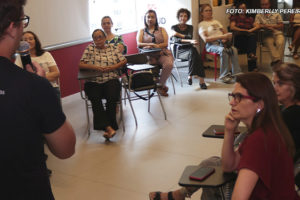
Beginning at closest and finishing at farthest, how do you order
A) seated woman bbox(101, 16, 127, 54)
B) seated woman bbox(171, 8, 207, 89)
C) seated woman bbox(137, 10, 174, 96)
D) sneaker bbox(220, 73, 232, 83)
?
seated woman bbox(101, 16, 127, 54) < seated woman bbox(137, 10, 174, 96) < seated woman bbox(171, 8, 207, 89) < sneaker bbox(220, 73, 232, 83)

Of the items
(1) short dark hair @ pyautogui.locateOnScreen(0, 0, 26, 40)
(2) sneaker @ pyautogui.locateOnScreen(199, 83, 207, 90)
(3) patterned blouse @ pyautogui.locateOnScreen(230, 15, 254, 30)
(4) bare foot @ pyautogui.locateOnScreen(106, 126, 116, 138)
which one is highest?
(1) short dark hair @ pyautogui.locateOnScreen(0, 0, 26, 40)

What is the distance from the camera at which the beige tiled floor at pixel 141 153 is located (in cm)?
338

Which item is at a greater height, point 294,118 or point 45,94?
point 45,94

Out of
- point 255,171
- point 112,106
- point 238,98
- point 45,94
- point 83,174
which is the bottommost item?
point 83,174

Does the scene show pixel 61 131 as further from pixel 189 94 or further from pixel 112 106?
pixel 189 94

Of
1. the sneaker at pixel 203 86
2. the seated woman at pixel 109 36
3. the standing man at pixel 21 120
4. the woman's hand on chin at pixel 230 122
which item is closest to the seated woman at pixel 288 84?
the woman's hand on chin at pixel 230 122

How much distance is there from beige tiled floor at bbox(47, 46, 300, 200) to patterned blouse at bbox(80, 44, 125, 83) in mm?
620

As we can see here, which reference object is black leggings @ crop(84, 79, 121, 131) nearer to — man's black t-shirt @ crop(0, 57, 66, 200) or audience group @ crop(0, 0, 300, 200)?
audience group @ crop(0, 0, 300, 200)

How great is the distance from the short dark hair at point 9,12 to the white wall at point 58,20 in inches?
170

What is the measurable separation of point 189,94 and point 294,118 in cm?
372

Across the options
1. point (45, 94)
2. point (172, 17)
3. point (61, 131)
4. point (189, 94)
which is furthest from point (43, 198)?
point (172, 17)

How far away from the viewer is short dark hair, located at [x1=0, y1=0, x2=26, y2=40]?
1203 millimetres

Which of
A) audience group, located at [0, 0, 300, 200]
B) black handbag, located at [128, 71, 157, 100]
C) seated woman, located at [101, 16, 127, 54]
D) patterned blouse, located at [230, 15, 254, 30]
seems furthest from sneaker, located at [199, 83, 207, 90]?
patterned blouse, located at [230, 15, 254, 30]

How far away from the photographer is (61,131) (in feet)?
4.43
